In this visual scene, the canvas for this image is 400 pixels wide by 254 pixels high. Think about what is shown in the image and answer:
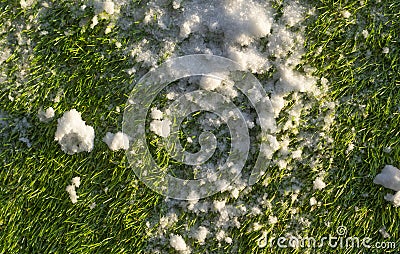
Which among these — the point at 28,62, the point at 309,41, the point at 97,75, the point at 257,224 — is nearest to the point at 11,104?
the point at 28,62

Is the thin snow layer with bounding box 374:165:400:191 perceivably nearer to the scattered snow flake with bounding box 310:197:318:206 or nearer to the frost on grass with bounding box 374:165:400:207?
the frost on grass with bounding box 374:165:400:207

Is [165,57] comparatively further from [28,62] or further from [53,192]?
[53,192]

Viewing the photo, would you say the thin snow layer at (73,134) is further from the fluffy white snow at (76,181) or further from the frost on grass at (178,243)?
the frost on grass at (178,243)

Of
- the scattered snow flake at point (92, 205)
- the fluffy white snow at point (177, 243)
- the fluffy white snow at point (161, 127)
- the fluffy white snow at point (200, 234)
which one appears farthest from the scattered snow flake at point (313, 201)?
the scattered snow flake at point (92, 205)

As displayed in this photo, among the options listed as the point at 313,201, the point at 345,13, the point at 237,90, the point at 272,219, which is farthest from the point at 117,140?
the point at 345,13

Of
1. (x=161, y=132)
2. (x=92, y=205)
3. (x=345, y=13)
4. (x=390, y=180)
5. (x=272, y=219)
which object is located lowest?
(x=92, y=205)

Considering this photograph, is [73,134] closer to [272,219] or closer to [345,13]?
[272,219]
